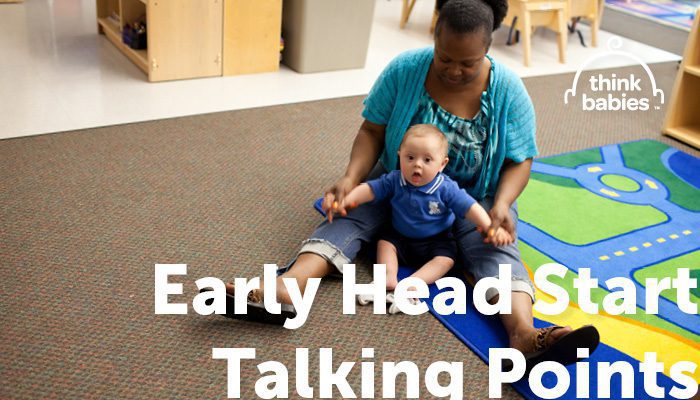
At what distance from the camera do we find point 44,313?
1.67 meters

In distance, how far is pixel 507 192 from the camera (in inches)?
75.2

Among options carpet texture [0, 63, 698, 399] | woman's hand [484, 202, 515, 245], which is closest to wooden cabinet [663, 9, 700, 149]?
carpet texture [0, 63, 698, 399]

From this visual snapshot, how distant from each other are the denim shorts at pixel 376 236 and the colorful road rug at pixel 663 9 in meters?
4.29

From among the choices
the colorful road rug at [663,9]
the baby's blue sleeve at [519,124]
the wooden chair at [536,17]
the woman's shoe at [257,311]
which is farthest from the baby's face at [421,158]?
the colorful road rug at [663,9]

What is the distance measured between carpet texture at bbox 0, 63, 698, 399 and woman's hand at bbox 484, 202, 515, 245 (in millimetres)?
251

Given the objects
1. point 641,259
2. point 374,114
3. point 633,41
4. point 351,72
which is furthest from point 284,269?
point 633,41

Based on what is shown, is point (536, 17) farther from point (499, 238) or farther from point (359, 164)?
point (499, 238)

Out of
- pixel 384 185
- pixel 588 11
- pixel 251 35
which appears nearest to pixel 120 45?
pixel 251 35

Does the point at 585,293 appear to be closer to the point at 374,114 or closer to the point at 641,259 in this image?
the point at 641,259

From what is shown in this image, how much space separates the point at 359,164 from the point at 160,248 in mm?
584

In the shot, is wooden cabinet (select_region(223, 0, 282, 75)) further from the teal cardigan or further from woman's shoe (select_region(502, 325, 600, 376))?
woman's shoe (select_region(502, 325, 600, 376))

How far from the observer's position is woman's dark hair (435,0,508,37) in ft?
5.60

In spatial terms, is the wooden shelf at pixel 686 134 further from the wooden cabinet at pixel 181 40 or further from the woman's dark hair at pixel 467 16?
the wooden cabinet at pixel 181 40

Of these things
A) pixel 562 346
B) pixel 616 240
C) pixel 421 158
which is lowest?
pixel 616 240
